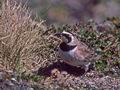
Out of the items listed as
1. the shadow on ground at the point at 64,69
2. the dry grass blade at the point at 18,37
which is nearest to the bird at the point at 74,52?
the shadow on ground at the point at 64,69

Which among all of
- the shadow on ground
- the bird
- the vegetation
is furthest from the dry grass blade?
the bird

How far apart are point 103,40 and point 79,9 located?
8.69 meters

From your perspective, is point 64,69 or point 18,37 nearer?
point 18,37

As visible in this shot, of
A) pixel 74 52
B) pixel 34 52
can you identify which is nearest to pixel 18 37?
pixel 34 52

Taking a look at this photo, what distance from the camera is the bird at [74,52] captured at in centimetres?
960

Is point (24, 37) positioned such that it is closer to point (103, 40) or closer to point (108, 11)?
point (103, 40)

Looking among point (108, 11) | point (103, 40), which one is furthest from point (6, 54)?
point (108, 11)

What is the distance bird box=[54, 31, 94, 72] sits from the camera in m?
9.60

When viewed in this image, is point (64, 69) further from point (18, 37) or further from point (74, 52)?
point (18, 37)

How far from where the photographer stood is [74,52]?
9672 mm

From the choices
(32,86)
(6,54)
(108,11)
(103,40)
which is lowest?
(32,86)

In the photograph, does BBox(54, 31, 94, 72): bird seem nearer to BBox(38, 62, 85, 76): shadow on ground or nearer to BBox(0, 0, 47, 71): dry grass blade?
BBox(38, 62, 85, 76): shadow on ground

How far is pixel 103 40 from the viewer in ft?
36.9

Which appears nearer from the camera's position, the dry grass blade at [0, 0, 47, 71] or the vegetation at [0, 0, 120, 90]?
the vegetation at [0, 0, 120, 90]
